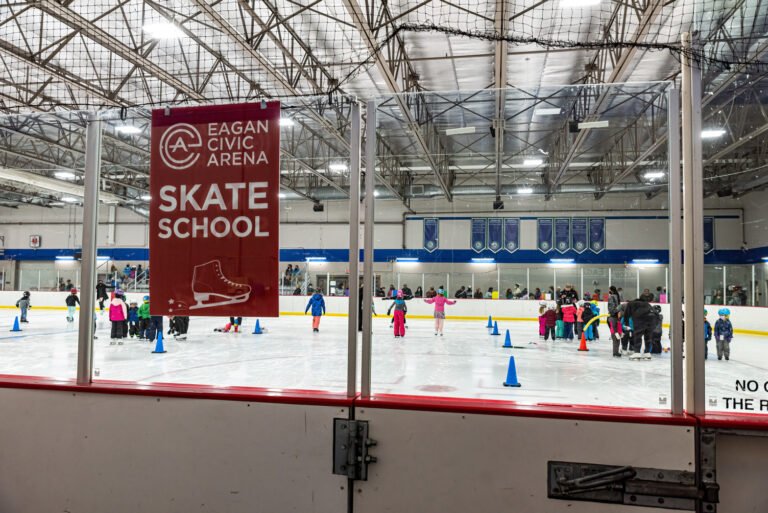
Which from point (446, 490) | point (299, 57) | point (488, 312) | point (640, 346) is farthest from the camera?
point (488, 312)

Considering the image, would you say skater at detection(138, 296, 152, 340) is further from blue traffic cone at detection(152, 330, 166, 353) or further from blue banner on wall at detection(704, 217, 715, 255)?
blue banner on wall at detection(704, 217, 715, 255)

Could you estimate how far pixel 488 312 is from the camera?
1739 cm

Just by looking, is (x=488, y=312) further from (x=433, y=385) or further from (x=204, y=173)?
(x=204, y=173)

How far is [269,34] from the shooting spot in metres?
10.2

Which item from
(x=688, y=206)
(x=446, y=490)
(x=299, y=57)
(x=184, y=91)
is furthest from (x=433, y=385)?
(x=184, y=91)

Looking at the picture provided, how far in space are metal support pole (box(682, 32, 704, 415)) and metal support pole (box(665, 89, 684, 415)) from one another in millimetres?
29

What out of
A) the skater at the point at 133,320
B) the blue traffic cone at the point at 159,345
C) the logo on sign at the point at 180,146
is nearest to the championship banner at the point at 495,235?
the blue traffic cone at the point at 159,345

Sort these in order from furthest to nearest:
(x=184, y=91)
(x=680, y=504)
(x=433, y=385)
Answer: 1. (x=184, y=91)
2. (x=433, y=385)
3. (x=680, y=504)

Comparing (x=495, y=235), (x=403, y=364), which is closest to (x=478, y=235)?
(x=495, y=235)

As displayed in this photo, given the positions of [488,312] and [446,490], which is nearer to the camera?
[446,490]

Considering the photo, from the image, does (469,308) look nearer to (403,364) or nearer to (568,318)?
(568,318)

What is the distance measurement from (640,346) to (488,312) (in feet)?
26.5

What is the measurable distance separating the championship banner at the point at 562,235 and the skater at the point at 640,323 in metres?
3.52

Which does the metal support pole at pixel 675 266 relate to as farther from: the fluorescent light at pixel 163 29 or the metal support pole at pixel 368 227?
the fluorescent light at pixel 163 29
